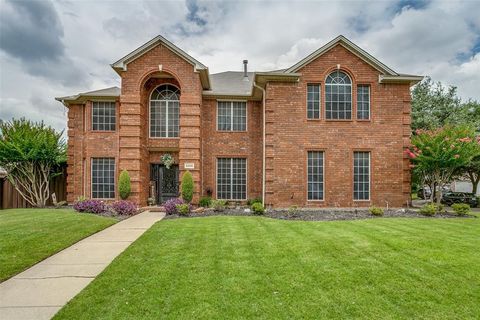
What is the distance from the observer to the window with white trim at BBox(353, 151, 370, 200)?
1409 centimetres

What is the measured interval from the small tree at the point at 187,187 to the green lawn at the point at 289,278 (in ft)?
18.9

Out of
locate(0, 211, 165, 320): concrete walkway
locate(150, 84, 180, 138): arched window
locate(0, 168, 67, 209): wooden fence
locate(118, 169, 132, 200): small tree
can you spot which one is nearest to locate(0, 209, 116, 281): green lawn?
locate(0, 211, 165, 320): concrete walkway

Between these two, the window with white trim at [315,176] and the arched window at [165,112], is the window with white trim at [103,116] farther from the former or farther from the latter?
the window with white trim at [315,176]

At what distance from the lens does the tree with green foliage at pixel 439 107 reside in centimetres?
2045

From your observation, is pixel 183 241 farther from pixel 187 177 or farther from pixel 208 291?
pixel 187 177

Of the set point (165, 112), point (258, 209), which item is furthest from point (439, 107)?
point (165, 112)

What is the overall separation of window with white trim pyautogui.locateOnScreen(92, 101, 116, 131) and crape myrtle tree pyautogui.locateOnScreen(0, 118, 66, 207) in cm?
194

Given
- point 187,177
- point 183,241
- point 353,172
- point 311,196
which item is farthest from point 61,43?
point 353,172

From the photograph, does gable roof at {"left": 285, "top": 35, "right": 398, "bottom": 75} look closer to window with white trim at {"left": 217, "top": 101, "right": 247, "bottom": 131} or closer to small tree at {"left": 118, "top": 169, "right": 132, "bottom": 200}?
window with white trim at {"left": 217, "top": 101, "right": 247, "bottom": 131}

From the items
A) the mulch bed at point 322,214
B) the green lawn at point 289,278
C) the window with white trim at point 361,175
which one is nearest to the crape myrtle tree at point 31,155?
the mulch bed at point 322,214

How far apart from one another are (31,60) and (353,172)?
14.9 m

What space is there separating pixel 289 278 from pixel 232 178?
11.3 meters

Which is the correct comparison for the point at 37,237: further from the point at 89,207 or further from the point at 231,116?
the point at 231,116

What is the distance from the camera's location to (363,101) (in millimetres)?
14328
